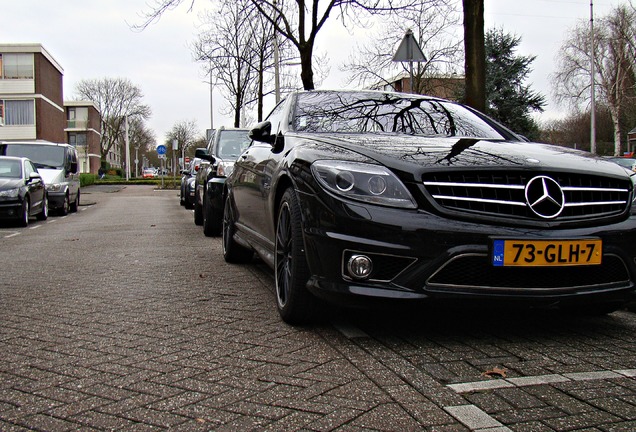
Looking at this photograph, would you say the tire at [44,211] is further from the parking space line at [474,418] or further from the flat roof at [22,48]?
the flat roof at [22,48]

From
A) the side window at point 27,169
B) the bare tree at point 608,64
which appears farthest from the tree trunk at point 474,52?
the bare tree at point 608,64

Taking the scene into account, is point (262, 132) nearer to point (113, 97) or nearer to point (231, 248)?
point (231, 248)

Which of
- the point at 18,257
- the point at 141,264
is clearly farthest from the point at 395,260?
the point at 18,257

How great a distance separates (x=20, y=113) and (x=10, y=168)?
149 feet

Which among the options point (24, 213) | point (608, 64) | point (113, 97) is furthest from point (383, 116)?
point (113, 97)

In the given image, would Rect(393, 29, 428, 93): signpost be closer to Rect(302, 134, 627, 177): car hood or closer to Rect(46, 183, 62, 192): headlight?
Rect(302, 134, 627, 177): car hood

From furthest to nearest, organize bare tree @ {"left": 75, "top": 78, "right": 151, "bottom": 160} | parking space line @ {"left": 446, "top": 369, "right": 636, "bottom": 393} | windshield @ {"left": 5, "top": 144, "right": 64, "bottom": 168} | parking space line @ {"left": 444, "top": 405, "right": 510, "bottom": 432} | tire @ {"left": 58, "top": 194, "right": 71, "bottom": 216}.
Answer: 1. bare tree @ {"left": 75, "top": 78, "right": 151, "bottom": 160}
2. windshield @ {"left": 5, "top": 144, "right": 64, "bottom": 168}
3. tire @ {"left": 58, "top": 194, "right": 71, "bottom": 216}
4. parking space line @ {"left": 446, "top": 369, "right": 636, "bottom": 393}
5. parking space line @ {"left": 444, "top": 405, "right": 510, "bottom": 432}

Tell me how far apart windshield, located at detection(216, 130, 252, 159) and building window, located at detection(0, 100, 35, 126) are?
47.6m

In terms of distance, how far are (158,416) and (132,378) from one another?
0.52 m

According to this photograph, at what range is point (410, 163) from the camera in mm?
3463

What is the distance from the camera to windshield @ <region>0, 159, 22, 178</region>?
13.3 meters

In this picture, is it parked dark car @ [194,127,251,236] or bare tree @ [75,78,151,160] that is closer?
parked dark car @ [194,127,251,236]

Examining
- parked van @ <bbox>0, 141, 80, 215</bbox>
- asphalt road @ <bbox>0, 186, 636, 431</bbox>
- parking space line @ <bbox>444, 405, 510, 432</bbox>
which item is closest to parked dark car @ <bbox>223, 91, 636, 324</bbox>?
asphalt road @ <bbox>0, 186, 636, 431</bbox>

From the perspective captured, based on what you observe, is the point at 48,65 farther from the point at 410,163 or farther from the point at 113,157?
the point at 113,157
